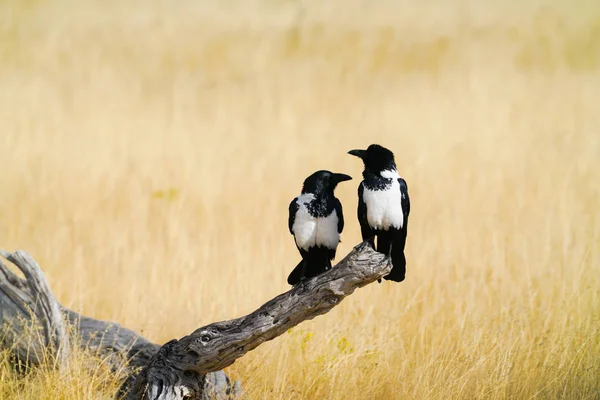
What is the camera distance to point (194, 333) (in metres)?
4.56

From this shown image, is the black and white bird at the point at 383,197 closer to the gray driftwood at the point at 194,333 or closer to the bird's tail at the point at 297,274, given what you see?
the gray driftwood at the point at 194,333

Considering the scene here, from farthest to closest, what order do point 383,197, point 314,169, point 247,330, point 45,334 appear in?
point 314,169
point 45,334
point 247,330
point 383,197

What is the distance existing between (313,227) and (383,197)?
→ 453mm

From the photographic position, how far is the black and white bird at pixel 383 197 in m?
4.10

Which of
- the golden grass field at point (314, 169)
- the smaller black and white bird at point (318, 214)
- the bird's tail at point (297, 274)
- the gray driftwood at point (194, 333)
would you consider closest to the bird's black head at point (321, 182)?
the smaller black and white bird at point (318, 214)

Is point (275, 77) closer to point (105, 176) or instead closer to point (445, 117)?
point (445, 117)

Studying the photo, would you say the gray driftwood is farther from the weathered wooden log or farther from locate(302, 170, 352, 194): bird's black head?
locate(302, 170, 352, 194): bird's black head

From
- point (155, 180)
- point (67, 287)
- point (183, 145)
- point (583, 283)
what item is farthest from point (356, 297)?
point (183, 145)

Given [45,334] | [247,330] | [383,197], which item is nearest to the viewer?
[383,197]

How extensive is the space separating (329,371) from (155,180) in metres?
4.84

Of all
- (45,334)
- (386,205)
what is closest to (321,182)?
(386,205)

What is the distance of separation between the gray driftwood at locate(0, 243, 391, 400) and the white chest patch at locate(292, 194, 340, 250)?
0.22 m

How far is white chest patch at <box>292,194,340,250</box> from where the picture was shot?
14.0 feet

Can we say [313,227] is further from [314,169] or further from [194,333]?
[314,169]
